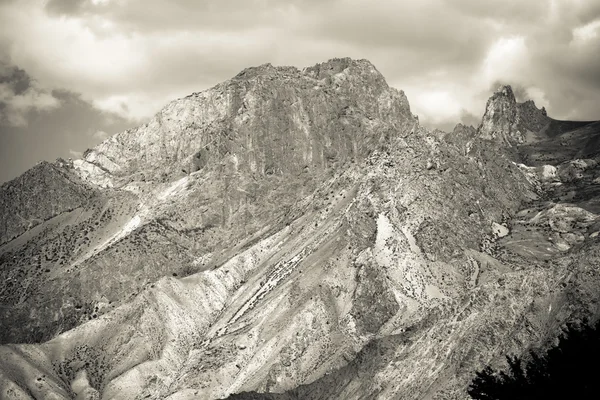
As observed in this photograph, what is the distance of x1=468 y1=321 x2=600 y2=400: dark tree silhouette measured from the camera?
8588cm

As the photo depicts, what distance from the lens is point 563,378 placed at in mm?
89500

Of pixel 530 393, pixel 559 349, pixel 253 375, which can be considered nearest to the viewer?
pixel 530 393

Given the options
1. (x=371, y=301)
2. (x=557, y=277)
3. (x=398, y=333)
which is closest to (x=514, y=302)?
(x=557, y=277)

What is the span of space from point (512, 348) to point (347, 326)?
5650cm

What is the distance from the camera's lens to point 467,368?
149 meters

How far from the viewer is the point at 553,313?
14838 cm

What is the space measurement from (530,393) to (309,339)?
108232 millimetres

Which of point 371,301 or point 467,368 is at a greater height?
point 371,301

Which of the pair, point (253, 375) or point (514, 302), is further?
point (253, 375)

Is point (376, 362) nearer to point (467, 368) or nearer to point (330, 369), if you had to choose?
point (330, 369)

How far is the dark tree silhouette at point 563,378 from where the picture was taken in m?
85.9

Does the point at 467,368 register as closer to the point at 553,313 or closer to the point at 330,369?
the point at 553,313

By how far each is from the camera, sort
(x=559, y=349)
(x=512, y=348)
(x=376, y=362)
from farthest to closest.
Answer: (x=376, y=362), (x=512, y=348), (x=559, y=349)

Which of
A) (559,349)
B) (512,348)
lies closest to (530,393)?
(559,349)
